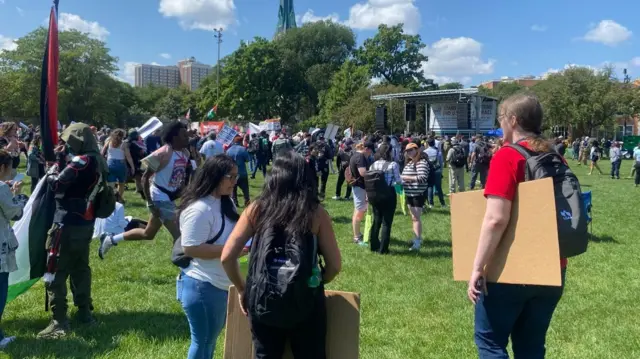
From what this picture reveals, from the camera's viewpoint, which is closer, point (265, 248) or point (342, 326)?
point (265, 248)

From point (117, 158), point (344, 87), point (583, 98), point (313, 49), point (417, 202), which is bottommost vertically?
point (417, 202)

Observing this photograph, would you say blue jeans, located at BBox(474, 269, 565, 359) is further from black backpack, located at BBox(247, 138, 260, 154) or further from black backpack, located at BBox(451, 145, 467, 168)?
black backpack, located at BBox(247, 138, 260, 154)

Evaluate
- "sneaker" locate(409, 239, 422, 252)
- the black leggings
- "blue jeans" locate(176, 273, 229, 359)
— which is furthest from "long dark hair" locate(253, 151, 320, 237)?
"sneaker" locate(409, 239, 422, 252)

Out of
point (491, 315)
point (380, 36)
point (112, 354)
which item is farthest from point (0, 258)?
point (380, 36)

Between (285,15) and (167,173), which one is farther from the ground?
(285,15)

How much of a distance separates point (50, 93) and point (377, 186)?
14.6ft

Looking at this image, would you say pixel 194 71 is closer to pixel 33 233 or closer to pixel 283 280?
pixel 33 233

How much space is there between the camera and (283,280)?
2373 millimetres

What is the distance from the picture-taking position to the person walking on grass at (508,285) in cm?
263

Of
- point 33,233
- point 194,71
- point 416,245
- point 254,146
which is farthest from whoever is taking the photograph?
point 194,71

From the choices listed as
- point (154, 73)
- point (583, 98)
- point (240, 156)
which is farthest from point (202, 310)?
point (154, 73)

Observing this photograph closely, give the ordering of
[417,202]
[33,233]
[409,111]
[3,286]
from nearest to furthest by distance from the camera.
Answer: [3,286], [33,233], [417,202], [409,111]

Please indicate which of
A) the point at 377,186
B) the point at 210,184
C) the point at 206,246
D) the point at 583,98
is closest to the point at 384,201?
the point at 377,186

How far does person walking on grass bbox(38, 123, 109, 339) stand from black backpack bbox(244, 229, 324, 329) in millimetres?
2711
